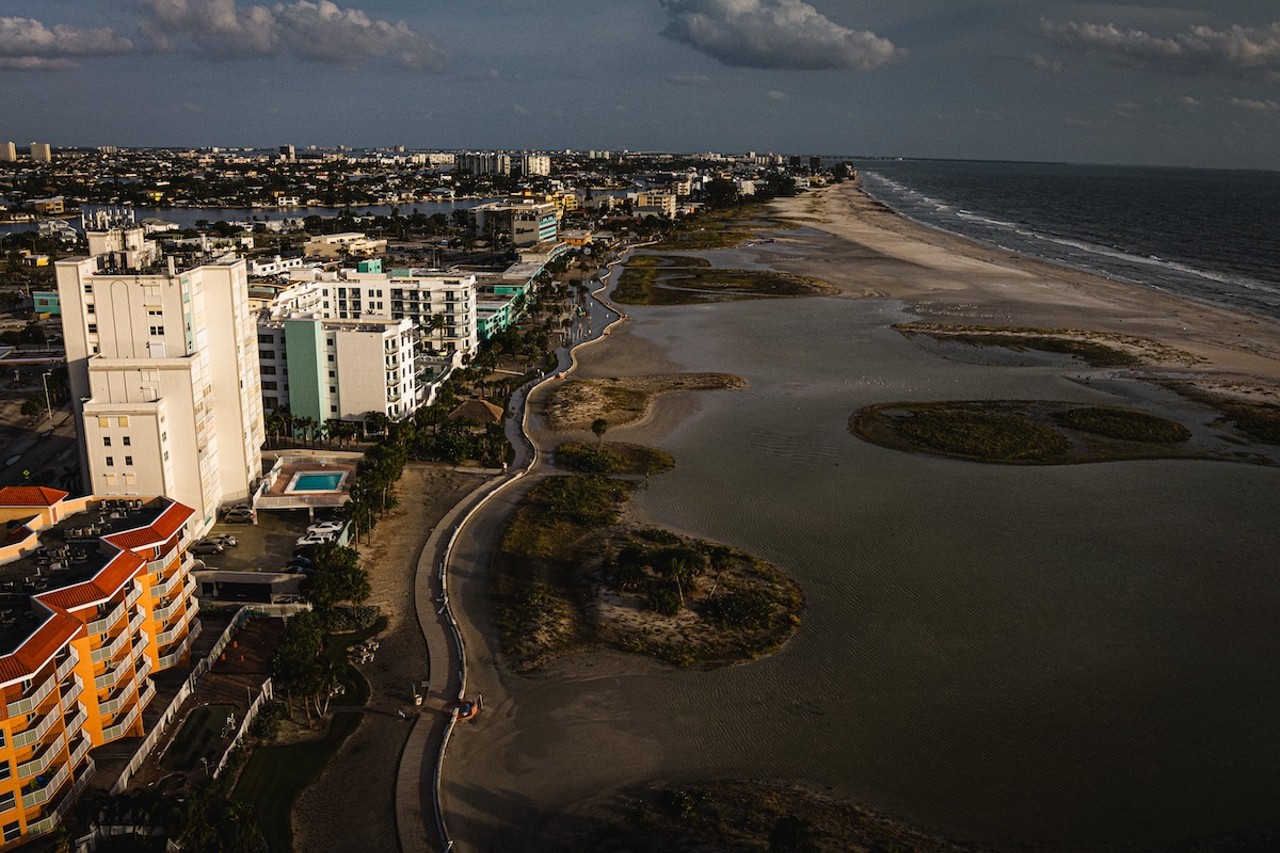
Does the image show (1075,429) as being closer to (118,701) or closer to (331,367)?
(331,367)

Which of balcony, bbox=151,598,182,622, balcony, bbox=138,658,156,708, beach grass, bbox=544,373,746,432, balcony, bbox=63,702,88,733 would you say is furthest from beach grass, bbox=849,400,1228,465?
balcony, bbox=63,702,88,733

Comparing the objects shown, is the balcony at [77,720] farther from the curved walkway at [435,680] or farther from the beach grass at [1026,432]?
the beach grass at [1026,432]

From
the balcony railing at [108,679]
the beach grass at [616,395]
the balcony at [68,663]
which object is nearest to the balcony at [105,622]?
the balcony at [68,663]

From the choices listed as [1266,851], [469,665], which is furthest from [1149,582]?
[469,665]

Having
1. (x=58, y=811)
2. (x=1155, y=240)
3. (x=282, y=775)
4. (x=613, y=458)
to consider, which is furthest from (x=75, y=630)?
(x=1155, y=240)

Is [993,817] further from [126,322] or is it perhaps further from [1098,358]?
[1098,358]
